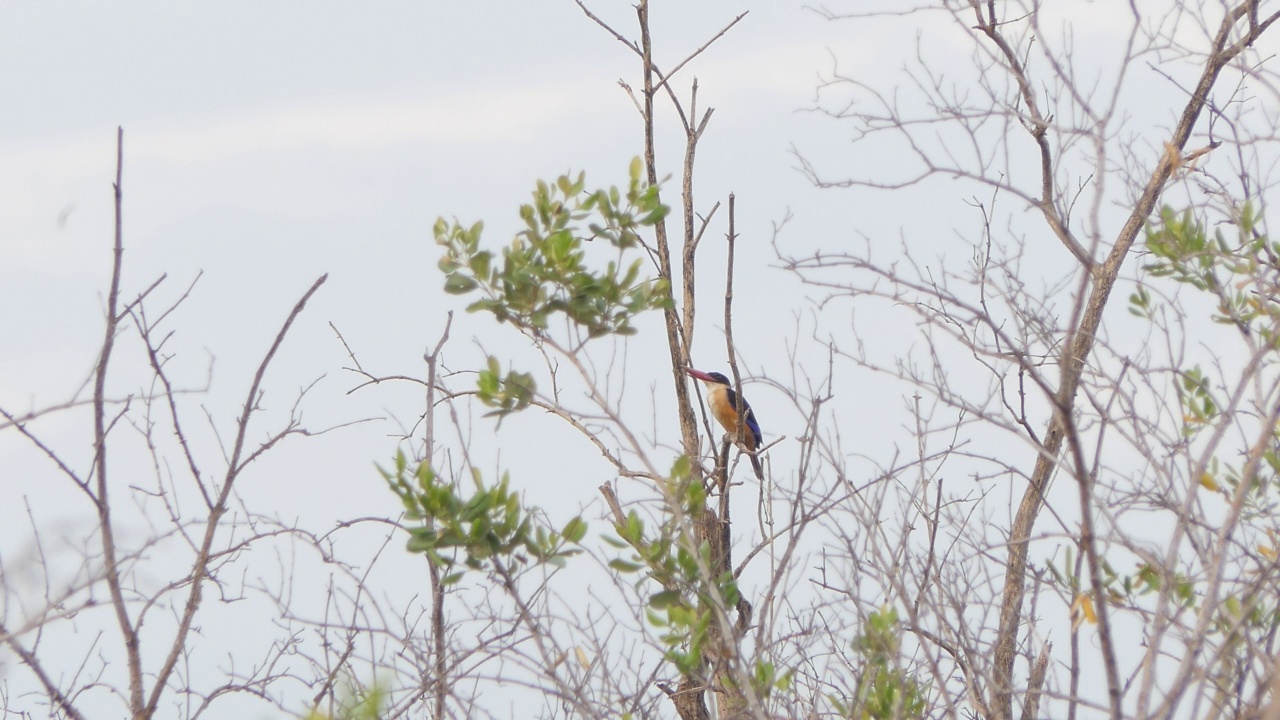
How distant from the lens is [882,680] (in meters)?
3.91

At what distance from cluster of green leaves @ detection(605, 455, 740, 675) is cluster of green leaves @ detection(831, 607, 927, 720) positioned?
44 centimetres

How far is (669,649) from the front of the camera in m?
3.24

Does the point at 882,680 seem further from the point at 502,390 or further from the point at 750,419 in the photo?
→ the point at 750,419

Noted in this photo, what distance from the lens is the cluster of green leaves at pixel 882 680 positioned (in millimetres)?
3393

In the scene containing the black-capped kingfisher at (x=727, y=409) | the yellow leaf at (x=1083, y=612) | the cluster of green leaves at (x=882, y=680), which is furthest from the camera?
the black-capped kingfisher at (x=727, y=409)

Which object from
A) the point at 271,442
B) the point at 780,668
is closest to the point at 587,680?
the point at 780,668

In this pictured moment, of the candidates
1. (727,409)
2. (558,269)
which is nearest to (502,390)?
(558,269)

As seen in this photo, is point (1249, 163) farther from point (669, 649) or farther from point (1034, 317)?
point (669, 649)

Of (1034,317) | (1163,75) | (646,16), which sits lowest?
(1034,317)

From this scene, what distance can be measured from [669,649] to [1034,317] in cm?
158

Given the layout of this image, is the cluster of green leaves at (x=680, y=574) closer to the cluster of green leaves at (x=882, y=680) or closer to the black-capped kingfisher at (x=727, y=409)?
the cluster of green leaves at (x=882, y=680)

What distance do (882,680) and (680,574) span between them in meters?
0.95

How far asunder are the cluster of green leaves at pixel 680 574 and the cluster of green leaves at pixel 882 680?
440 mm

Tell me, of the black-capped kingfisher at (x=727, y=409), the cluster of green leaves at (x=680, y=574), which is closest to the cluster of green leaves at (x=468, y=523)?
the cluster of green leaves at (x=680, y=574)
